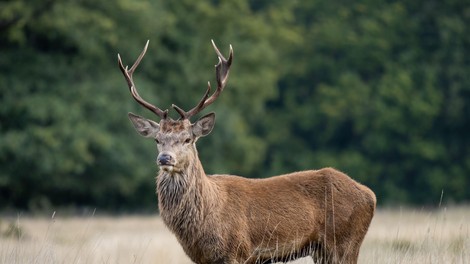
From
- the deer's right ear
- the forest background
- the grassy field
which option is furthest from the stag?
the forest background

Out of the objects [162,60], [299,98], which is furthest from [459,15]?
[162,60]

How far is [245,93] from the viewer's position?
2870 cm

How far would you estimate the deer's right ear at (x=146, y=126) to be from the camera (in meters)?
7.55

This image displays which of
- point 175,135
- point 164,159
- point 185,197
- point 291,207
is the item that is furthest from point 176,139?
point 291,207

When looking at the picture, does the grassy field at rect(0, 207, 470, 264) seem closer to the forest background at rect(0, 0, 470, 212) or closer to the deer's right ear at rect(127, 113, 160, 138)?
the deer's right ear at rect(127, 113, 160, 138)

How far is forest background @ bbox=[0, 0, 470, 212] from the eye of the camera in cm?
2166

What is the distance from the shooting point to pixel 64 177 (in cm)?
Answer: 2322

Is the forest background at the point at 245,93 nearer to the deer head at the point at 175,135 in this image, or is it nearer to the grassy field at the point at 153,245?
the grassy field at the point at 153,245

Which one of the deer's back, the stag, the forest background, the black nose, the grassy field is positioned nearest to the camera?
the black nose

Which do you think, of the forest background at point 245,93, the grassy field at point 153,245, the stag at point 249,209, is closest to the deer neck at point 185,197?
the stag at point 249,209

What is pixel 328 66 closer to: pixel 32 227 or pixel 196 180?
pixel 32 227

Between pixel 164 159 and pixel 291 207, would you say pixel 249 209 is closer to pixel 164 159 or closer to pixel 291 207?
pixel 291 207

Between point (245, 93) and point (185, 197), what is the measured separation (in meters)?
21.5

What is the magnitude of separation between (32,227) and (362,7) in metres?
17.0
